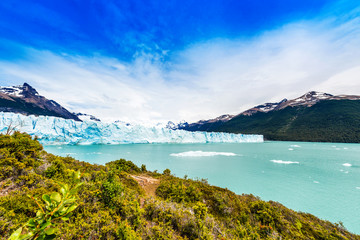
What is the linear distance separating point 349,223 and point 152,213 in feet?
37.1

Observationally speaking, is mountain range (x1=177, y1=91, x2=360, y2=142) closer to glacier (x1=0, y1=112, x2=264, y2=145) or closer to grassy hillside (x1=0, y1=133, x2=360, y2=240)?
glacier (x1=0, y1=112, x2=264, y2=145)

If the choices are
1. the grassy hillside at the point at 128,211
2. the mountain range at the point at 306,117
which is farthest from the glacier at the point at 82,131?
the mountain range at the point at 306,117

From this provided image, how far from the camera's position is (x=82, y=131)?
41156 mm

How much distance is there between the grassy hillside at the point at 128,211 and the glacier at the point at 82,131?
33.6m

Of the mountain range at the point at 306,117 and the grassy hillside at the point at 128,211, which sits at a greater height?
the mountain range at the point at 306,117

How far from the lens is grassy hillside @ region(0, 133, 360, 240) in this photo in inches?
123

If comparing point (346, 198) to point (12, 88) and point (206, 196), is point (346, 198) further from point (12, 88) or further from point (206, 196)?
point (12, 88)

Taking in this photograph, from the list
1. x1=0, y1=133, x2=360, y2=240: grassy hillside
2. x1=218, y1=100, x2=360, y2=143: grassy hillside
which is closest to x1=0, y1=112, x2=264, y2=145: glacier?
x1=0, y1=133, x2=360, y2=240: grassy hillside

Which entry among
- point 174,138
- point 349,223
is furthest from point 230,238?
point 174,138

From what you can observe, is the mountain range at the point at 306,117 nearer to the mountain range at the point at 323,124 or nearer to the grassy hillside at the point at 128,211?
the mountain range at the point at 323,124

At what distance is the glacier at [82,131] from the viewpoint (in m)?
34.9

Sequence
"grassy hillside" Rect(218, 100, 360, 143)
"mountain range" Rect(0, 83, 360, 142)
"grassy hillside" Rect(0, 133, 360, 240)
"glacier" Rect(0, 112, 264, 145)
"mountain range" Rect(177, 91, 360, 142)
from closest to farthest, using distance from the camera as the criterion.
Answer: "grassy hillside" Rect(0, 133, 360, 240) → "glacier" Rect(0, 112, 264, 145) → "grassy hillside" Rect(218, 100, 360, 143) → "mountain range" Rect(177, 91, 360, 142) → "mountain range" Rect(0, 83, 360, 142)

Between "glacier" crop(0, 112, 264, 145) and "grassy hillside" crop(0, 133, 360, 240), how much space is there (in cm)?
3360

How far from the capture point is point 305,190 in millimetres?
12523
